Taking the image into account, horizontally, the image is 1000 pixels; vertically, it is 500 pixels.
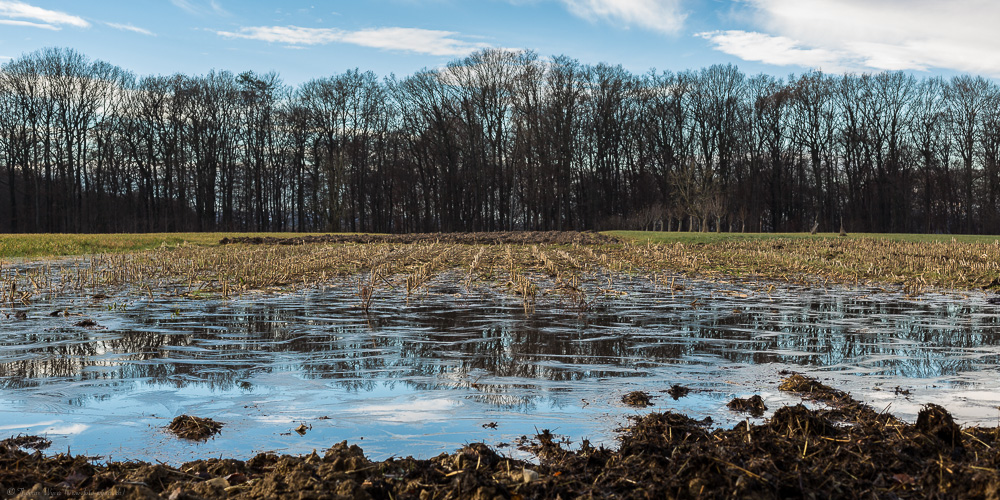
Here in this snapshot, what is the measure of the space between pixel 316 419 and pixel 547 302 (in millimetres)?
5877

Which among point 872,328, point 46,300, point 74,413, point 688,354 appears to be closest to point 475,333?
point 688,354

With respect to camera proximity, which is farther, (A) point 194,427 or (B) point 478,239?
(B) point 478,239

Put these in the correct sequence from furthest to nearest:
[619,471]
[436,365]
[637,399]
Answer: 1. [436,365]
2. [637,399]
3. [619,471]

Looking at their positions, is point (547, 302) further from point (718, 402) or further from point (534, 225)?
point (534, 225)

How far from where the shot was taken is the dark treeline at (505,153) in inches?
2248

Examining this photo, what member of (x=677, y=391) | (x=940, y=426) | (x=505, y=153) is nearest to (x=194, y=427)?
(x=677, y=391)

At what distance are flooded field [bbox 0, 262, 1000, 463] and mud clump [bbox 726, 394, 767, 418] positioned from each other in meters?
0.08

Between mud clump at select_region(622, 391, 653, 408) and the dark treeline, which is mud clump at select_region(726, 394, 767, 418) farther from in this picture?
the dark treeline

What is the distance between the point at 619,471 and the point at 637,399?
1.44 meters

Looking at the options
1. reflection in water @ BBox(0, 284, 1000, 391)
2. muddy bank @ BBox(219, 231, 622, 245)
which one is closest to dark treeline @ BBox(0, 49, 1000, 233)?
muddy bank @ BBox(219, 231, 622, 245)

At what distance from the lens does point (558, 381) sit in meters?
5.01

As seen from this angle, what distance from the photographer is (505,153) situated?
60.0 meters

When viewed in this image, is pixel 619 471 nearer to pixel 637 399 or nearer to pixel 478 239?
pixel 637 399

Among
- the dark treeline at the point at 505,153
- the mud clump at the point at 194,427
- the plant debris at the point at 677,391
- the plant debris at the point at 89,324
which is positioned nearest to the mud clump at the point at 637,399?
the plant debris at the point at 677,391
